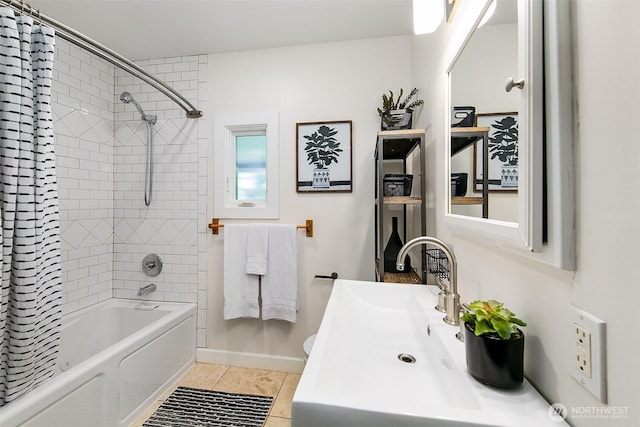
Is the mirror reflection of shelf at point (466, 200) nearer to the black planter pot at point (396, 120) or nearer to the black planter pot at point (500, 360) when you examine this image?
the black planter pot at point (500, 360)

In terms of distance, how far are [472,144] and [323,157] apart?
3.84ft

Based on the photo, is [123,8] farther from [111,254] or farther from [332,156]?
[111,254]

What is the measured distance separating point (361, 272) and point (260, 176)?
1050 millimetres

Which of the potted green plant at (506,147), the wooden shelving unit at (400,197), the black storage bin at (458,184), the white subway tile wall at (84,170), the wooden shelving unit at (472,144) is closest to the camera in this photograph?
the potted green plant at (506,147)

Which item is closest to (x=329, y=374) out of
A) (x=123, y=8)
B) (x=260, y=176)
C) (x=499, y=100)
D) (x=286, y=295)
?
(x=499, y=100)

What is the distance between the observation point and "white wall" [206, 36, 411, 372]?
1833 mm

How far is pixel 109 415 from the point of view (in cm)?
131

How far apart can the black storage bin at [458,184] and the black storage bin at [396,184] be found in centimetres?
42

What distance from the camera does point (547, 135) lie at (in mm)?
462

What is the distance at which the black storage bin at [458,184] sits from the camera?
877mm

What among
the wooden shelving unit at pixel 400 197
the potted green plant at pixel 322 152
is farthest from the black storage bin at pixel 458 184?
the potted green plant at pixel 322 152

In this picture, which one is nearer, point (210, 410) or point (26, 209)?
point (26, 209)

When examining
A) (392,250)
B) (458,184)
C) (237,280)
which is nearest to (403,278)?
(392,250)

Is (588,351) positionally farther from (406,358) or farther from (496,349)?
(406,358)
